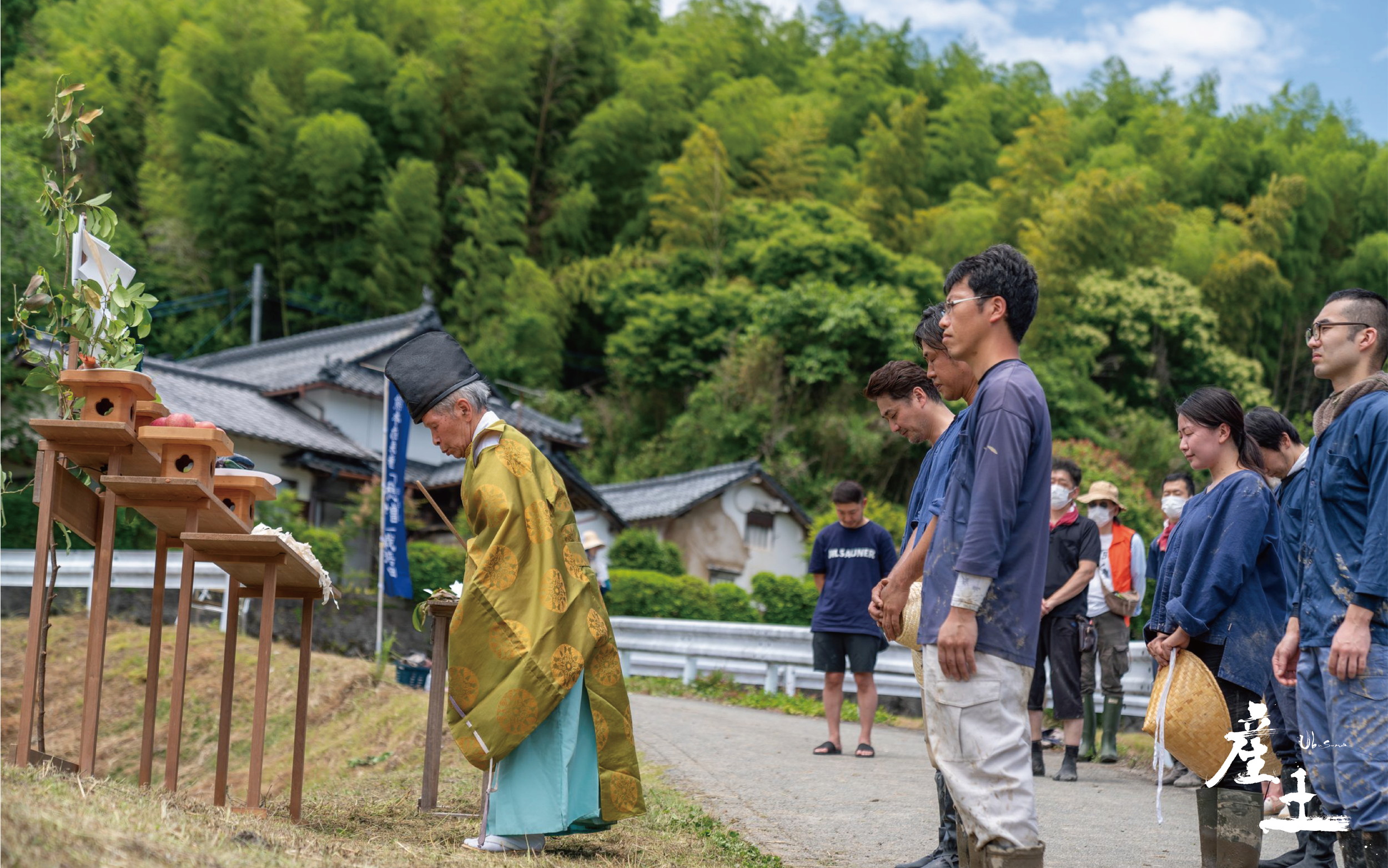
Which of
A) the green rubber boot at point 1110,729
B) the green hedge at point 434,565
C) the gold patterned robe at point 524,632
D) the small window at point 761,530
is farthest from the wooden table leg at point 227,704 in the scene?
the small window at point 761,530

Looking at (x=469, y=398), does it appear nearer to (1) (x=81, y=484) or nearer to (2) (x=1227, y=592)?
(1) (x=81, y=484)

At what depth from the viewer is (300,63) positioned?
3045 centimetres

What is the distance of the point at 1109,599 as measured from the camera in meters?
8.33

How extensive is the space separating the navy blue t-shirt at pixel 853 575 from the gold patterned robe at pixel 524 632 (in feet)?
12.3

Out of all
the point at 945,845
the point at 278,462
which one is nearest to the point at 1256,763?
the point at 945,845

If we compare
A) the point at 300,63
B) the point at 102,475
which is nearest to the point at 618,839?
the point at 102,475

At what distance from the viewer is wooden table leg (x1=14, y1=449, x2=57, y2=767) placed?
13.6 ft

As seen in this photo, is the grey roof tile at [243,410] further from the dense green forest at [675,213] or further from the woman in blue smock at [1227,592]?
the woman in blue smock at [1227,592]

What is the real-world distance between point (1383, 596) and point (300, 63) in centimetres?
3154

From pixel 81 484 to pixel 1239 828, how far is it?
458 cm

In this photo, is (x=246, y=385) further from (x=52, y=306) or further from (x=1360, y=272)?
(x=1360, y=272)

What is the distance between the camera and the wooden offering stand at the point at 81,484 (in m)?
4.22

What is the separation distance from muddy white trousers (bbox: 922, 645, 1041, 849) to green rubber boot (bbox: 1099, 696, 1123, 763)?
577 cm

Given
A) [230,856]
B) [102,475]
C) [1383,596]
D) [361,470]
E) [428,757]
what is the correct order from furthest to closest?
[361,470] < [428,757] < [102,475] < [1383,596] < [230,856]
